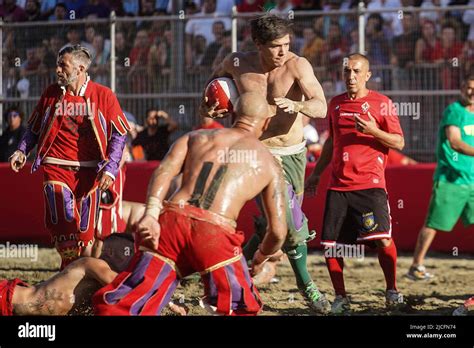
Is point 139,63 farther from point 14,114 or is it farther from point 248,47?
point 14,114

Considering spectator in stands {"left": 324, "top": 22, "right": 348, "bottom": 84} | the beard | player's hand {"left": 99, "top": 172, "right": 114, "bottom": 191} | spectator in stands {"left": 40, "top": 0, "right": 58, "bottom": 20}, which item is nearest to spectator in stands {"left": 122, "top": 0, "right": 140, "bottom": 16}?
spectator in stands {"left": 40, "top": 0, "right": 58, "bottom": 20}

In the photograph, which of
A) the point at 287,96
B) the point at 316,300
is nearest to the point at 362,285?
the point at 316,300

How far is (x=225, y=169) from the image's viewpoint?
557 centimetres

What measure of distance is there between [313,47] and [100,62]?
2.72 meters

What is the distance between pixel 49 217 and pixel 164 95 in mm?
4727

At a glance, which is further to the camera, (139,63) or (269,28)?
(139,63)

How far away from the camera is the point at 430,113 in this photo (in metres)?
12.2

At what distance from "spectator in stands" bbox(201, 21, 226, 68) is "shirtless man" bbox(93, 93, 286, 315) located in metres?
7.03

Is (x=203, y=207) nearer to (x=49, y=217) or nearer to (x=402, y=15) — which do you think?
(x=49, y=217)

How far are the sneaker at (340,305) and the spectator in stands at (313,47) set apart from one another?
5.08m

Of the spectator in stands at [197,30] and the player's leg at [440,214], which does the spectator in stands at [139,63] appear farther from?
the player's leg at [440,214]

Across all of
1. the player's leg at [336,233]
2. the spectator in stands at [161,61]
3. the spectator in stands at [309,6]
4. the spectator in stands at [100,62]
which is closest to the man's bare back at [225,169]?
the player's leg at [336,233]

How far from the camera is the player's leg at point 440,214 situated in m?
9.88
